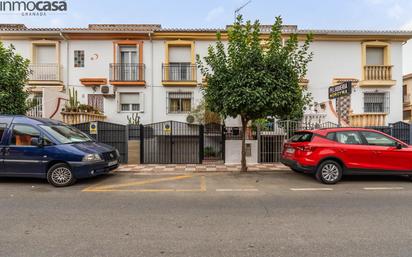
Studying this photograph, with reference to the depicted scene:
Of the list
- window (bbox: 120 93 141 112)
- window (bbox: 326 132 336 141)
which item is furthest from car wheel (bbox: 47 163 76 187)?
window (bbox: 120 93 141 112)

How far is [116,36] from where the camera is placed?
598 inches

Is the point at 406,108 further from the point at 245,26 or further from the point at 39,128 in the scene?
the point at 39,128

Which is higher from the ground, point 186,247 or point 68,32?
point 68,32

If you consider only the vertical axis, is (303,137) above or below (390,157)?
above

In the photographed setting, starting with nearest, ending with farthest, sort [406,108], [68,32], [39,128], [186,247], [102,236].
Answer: [186,247], [102,236], [39,128], [68,32], [406,108]

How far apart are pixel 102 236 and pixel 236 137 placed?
783 cm

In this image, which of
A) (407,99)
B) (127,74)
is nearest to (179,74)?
(127,74)

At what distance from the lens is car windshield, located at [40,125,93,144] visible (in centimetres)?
738

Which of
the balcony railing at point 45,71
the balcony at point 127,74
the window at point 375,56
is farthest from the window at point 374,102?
the balcony railing at point 45,71

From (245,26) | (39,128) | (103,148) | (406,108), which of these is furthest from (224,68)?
(406,108)

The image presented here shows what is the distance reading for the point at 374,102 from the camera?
1558cm

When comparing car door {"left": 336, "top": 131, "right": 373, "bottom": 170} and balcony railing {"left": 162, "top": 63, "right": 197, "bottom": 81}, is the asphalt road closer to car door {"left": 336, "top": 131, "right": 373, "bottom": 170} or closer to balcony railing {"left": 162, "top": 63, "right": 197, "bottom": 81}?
car door {"left": 336, "top": 131, "right": 373, "bottom": 170}

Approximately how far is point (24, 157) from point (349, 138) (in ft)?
30.6

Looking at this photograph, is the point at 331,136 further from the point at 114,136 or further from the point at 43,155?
the point at 114,136
